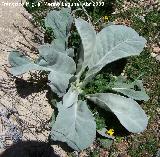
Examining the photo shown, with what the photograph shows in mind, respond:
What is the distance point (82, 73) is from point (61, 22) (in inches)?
21.2

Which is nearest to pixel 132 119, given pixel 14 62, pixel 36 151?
pixel 36 151

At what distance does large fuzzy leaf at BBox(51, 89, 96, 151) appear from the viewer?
359 cm

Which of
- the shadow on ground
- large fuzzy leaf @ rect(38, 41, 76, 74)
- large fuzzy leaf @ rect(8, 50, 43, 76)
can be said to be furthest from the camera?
the shadow on ground

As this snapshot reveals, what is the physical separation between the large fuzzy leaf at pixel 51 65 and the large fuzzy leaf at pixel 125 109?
0.41 metres

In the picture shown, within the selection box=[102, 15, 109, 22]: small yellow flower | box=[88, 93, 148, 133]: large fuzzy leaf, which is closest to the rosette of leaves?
box=[88, 93, 148, 133]: large fuzzy leaf

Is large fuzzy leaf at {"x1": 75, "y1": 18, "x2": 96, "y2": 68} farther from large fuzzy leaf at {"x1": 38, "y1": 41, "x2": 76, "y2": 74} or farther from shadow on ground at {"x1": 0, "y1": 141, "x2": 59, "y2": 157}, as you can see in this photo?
shadow on ground at {"x1": 0, "y1": 141, "x2": 59, "y2": 157}

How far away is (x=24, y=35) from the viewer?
4336mm

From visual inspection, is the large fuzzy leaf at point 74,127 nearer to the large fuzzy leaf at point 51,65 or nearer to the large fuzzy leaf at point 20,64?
the large fuzzy leaf at point 51,65

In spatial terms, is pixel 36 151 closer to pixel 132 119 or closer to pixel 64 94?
pixel 64 94

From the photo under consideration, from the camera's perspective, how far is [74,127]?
3643 mm

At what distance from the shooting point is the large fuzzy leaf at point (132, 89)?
13.3ft

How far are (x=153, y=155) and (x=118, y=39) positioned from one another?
1187 millimetres

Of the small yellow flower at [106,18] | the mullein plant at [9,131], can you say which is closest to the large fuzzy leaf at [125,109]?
the mullein plant at [9,131]

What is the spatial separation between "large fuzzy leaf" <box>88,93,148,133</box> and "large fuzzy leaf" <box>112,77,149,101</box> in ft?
0.49
